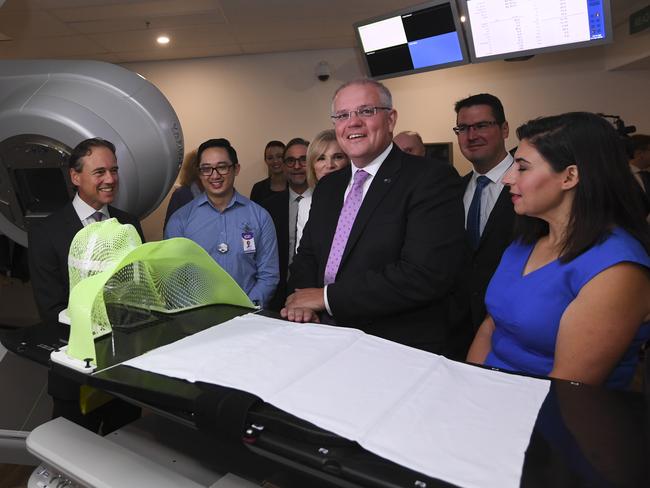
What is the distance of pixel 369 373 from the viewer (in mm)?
719

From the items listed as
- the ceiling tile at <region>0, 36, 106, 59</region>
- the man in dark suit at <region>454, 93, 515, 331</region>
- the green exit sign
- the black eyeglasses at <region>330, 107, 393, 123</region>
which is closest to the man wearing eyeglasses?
the man in dark suit at <region>454, 93, 515, 331</region>

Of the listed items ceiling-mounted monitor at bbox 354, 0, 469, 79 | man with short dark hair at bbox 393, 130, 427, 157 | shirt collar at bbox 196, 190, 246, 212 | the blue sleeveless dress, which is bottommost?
the blue sleeveless dress

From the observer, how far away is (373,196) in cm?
131

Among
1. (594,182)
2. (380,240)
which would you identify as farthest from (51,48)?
(594,182)

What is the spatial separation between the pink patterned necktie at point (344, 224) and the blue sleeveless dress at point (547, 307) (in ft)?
1.50

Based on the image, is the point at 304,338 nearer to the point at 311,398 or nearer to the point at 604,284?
the point at 311,398

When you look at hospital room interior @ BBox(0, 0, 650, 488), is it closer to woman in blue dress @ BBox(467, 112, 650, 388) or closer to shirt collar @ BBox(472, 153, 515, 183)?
woman in blue dress @ BBox(467, 112, 650, 388)

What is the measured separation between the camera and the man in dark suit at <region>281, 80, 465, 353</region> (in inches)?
46.5

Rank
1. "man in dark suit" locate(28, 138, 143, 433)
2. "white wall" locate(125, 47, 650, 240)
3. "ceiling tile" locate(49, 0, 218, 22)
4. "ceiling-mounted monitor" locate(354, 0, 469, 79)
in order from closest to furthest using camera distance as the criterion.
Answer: "man in dark suit" locate(28, 138, 143, 433) < "ceiling-mounted monitor" locate(354, 0, 469, 79) < "ceiling tile" locate(49, 0, 218, 22) < "white wall" locate(125, 47, 650, 240)

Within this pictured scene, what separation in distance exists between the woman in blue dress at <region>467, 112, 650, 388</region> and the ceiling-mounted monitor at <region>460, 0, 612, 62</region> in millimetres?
1547

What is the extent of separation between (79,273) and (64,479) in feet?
1.22

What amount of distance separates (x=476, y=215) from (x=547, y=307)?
3.31 ft

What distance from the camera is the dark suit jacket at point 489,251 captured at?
5.77ft

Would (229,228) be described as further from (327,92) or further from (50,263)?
(327,92)
